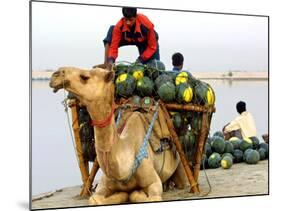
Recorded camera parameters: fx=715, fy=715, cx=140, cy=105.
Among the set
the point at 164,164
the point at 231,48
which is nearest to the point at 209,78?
the point at 231,48

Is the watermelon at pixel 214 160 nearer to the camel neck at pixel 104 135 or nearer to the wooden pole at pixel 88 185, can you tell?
the wooden pole at pixel 88 185

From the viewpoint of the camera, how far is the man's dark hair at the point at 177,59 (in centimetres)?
433

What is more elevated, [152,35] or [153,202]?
[152,35]

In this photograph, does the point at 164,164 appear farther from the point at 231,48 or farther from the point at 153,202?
the point at 231,48

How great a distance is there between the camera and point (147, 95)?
413 cm

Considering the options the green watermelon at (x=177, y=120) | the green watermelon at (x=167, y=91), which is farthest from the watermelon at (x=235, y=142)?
the green watermelon at (x=167, y=91)

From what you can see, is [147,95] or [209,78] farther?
[209,78]

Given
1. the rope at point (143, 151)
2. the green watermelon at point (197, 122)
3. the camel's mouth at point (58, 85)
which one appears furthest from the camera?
the green watermelon at point (197, 122)

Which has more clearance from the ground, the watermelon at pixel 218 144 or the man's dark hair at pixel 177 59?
the man's dark hair at pixel 177 59

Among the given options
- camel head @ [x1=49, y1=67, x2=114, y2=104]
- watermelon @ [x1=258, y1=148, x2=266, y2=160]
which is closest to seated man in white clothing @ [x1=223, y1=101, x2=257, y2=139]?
watermelon @ [x1=258, y1=148, x2=266, y2=160]

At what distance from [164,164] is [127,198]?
1.17 ft

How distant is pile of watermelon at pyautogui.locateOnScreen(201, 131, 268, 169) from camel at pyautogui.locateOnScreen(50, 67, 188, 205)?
41cm

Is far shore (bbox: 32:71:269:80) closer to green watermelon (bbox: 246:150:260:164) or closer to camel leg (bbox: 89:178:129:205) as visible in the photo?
green watermelon (bbox: 246:150:260:164)

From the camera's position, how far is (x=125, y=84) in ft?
13.3
